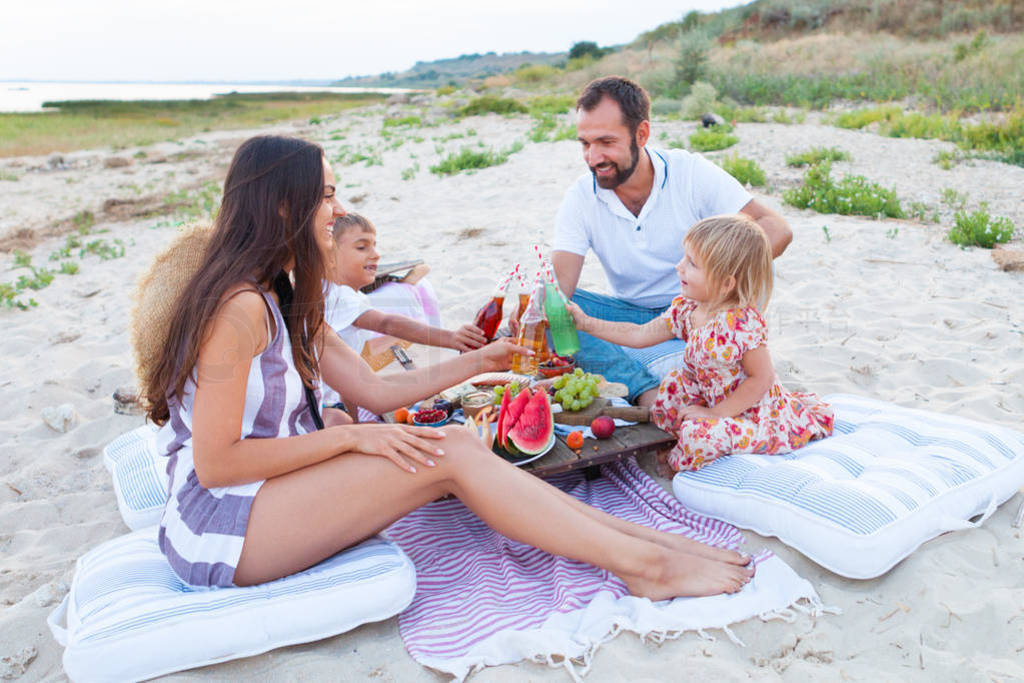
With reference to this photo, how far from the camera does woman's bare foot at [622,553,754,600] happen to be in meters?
2.62

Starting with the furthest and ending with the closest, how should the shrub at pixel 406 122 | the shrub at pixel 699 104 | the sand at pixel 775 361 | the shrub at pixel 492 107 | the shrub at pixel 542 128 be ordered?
the shrub at pixel 406 122 < the shrub at pixel 492 107 < the shrub at pixel 699 104 < the shrub at pixel 542 128 < the sand at pixel 775 361

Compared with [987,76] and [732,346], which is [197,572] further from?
[987,76]

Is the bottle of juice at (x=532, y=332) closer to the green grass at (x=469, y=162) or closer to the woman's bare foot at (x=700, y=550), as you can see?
the woman's bare foot at (x=700, y=550)

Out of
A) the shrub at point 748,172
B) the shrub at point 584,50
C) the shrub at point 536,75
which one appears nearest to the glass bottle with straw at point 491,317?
the shrub at point 748,172

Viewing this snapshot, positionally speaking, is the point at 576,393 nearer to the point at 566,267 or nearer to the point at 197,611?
the point at 566,267

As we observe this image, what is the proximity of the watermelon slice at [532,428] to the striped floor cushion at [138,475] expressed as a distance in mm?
1665

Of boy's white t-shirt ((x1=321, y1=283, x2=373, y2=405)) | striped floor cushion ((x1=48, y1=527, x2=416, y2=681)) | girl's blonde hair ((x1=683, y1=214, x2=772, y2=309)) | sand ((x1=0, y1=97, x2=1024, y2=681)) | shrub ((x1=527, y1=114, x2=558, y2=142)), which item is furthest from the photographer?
shrub ((x1=527, y1=114, x2=558, y2=142))

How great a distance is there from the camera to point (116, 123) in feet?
106

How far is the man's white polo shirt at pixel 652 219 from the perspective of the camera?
437cm

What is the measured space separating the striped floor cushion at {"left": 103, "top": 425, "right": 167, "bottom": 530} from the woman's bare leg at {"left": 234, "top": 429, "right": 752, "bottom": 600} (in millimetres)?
1125

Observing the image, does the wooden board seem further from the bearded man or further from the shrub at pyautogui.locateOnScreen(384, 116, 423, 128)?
the shrub at pyautogui.locateOnScreen(384, 116, 423, 128)

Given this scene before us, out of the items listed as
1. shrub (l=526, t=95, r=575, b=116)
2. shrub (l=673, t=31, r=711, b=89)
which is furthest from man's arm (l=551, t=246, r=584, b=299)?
shrub (l=673, t=31, r=711, b=89)

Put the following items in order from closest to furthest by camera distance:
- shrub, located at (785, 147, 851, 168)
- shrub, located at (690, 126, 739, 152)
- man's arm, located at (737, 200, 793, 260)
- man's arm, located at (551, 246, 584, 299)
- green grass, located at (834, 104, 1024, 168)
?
man's arm, located at (737, 200, 793, 260) → man's arm, located at (551, 246, 584, 299) → green grass, located at (834, 104, 1024, 168) → shrub, located at (785, 147, 851, 168) → shrub, located at (690, 126, 739, 152)

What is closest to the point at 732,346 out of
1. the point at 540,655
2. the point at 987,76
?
the point at 540,655
